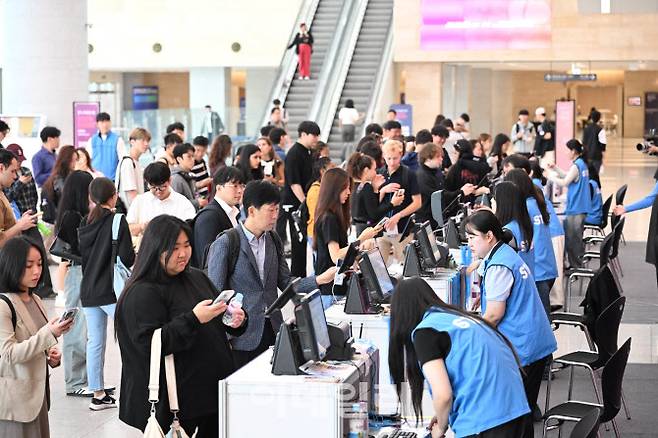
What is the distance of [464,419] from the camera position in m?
4.89

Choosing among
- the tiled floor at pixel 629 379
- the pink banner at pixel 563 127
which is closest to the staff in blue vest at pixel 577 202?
the tiled floor at pixel 629 379

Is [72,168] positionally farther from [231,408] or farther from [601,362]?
[231,408]

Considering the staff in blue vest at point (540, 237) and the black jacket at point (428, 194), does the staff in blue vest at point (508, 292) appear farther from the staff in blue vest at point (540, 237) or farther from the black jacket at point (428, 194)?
the black jacket at point (428, 194)

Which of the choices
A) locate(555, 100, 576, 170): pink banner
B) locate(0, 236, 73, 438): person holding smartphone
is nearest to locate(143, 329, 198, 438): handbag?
locate(0, 236, 73, 438): person holding smartphone

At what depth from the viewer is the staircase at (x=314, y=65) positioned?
26.1m

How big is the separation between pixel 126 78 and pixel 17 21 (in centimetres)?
2598

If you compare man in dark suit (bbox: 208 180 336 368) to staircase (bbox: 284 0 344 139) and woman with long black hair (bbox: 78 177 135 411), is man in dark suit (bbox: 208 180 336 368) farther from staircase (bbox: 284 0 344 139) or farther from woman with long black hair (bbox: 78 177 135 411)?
staircase (bbox: 284 0 344 139)

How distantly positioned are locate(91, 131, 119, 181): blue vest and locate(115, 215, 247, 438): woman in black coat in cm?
1021

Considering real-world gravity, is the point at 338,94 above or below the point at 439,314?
above

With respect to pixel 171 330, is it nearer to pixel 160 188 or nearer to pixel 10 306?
pixel 10 306

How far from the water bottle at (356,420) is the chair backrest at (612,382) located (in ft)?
4.58

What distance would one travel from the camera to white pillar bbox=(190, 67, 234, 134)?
35812 millimetres

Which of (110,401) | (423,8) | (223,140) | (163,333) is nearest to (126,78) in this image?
(423,8)

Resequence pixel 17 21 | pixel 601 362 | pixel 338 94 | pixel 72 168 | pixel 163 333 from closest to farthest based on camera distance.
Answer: pixel 163 333, pixel 601 362, pixel 72 168, pixel 17 21, pixel 338 94
